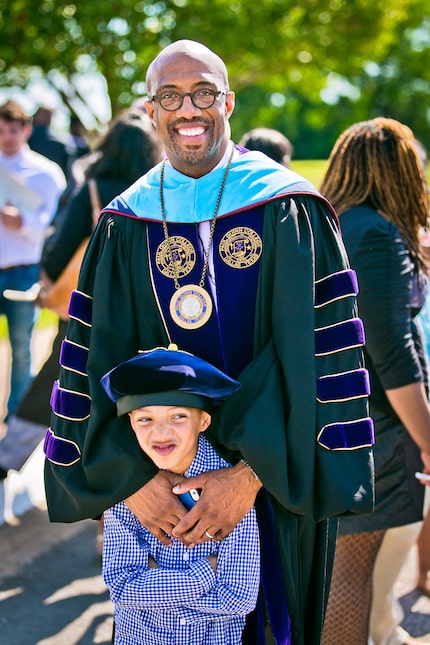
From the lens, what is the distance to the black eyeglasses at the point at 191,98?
2.58 meters

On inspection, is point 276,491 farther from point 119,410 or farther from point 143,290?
point 143,290

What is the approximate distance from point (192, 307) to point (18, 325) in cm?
396

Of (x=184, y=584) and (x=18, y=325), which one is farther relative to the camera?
(x=18, y=325)

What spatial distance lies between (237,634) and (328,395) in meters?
0.70

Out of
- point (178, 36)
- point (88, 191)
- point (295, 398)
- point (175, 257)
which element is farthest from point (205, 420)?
point (178, 36)

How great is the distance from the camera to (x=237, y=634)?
8.31 ft

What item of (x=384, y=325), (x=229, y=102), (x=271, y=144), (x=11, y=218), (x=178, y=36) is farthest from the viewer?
(x=178, y=36)

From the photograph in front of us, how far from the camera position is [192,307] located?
2600mm

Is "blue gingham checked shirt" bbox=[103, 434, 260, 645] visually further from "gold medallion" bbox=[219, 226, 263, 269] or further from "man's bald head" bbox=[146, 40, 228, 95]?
"man's bald head" bbox=[146, 40, 228, 95]

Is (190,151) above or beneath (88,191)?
beneath

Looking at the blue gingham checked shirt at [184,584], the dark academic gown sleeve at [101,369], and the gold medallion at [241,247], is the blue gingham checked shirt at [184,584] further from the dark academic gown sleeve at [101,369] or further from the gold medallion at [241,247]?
the gold medallion at [241,247]

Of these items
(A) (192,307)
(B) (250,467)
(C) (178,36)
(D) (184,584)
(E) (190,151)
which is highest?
(C) (178,36)

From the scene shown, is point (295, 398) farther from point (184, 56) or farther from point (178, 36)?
point (178, 36)

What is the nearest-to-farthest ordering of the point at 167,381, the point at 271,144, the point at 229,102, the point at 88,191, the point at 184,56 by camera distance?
the point at 167,381 < the point at 184,56 < the point at 229,102 < the point at 88,191 < the point at 271,144
